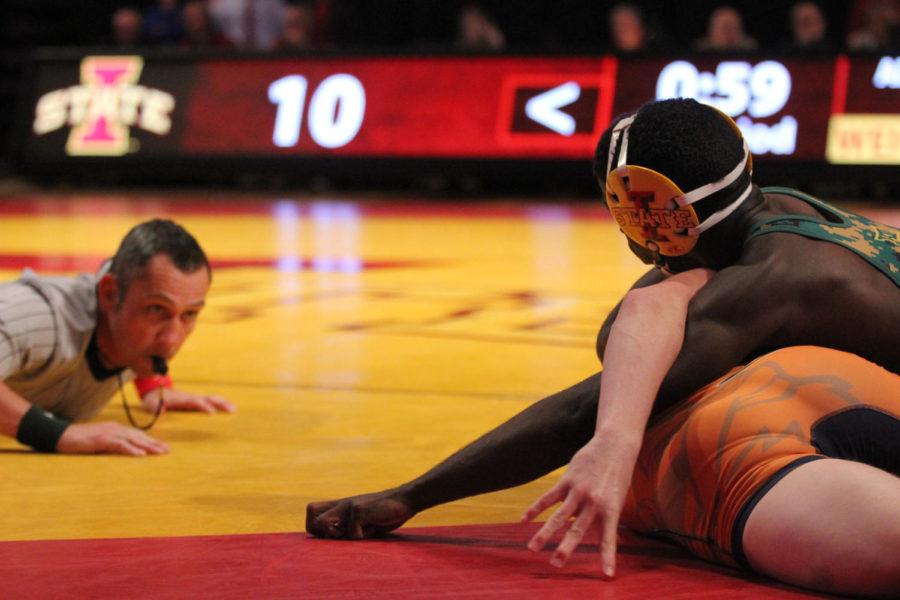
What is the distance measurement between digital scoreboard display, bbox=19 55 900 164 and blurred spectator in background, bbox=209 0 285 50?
36.8 inches

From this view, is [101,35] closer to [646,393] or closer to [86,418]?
[86,418]

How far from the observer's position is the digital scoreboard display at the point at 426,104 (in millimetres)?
12188

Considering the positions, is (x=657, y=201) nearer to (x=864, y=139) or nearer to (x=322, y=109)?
(x=864, y=139)

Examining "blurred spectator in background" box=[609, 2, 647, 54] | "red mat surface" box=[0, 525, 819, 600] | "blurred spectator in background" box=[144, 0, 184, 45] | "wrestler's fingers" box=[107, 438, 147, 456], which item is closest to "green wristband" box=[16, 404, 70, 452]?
"wrestler's fingers" box=[107, 438, 147, 456]

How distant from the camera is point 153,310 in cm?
356

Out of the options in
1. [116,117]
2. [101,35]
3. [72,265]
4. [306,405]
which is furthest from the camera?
[101,35]

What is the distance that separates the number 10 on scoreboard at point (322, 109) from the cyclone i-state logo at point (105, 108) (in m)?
1.19

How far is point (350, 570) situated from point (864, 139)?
10444 millimetres

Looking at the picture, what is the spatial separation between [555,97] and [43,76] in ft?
18.3

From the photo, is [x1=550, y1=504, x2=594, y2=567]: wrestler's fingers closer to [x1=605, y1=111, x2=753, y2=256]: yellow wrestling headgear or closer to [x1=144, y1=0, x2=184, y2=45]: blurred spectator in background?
[x1=605, y1=111, x2=753, y2=256]: yellow wrestling headgear

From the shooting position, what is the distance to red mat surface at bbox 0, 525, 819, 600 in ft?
7.55

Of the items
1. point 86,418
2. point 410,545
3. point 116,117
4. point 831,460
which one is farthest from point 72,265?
point 116,117

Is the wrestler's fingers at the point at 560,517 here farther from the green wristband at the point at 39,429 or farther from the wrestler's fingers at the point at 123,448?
the green wristband at the point at 39,429

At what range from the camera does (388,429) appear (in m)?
3.77
